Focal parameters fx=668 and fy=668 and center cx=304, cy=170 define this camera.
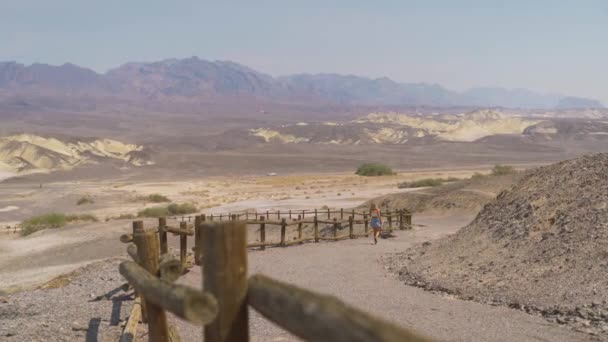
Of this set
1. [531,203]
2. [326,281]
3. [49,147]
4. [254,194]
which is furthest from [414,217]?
[49,147]

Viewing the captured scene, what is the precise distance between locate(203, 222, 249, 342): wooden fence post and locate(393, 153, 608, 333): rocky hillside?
6830 mm

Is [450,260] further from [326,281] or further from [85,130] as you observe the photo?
[85,130]

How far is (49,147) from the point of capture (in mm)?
98750

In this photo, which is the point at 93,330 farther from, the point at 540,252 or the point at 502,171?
the point at 502,171

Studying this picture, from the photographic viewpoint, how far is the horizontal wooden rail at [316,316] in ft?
9.39

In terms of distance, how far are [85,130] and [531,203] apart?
18168 centimetres

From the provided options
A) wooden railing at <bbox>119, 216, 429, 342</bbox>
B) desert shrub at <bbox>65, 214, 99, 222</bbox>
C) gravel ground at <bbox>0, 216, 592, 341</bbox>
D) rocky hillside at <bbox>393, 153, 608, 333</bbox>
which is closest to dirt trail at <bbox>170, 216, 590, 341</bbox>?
gravel ground at <bbox>0, 216, 592, 341</bbox>

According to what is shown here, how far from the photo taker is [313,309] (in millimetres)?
3248

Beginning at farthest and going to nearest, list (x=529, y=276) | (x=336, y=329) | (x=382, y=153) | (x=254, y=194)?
1. (x=382, y=153)
2. (x=254, y=194)
3. (x=529, y=276)
4. (x=336, y=329)

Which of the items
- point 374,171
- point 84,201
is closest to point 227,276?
point 84,201

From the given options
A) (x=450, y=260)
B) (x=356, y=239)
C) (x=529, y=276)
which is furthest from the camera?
(x=356, y=239)

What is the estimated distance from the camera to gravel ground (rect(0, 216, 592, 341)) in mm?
9492

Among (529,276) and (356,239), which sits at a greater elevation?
(529,276)

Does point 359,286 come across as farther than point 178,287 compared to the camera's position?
Yes
